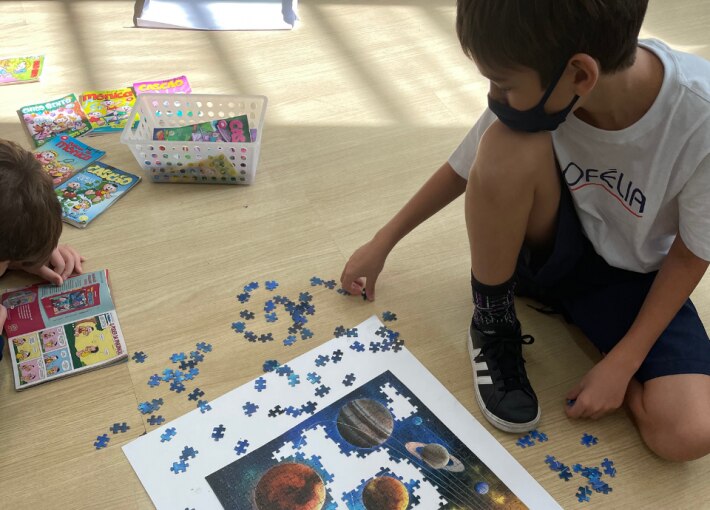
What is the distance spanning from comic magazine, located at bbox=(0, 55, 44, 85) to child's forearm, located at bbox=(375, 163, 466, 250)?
1.18 m

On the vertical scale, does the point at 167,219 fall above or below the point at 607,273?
below

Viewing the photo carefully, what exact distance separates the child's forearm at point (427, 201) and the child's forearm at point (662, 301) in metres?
0.38

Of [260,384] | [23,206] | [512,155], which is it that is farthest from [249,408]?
[512,155]

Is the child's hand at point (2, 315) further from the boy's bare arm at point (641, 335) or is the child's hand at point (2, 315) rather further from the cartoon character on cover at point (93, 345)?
the boy's bare arm at point (641, 335)

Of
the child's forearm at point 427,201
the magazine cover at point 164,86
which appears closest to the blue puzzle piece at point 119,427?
the child's forearm at point 427,201

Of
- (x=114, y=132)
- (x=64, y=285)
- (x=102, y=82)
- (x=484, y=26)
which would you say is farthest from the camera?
(x=102, y=82)

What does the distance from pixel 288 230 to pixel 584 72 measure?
779 millimetres

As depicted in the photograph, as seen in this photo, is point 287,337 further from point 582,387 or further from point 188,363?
point 582,387

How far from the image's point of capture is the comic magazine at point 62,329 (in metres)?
1.36

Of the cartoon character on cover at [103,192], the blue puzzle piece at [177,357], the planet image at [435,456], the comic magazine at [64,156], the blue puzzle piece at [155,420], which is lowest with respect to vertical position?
the blue puzzle piece at [155,420]

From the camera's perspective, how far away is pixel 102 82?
2055 mm

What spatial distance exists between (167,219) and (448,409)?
0.76 m

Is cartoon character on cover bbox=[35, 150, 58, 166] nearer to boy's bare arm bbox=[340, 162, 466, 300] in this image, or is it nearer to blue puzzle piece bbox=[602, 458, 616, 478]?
boy's bare arm bbox=[340, 162, 466, 300]

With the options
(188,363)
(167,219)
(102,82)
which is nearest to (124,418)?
(188,363)
